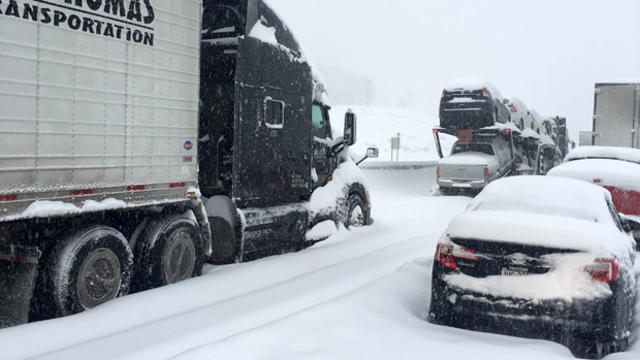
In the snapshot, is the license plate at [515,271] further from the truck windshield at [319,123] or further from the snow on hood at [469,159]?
the snow on hood at [469,159]

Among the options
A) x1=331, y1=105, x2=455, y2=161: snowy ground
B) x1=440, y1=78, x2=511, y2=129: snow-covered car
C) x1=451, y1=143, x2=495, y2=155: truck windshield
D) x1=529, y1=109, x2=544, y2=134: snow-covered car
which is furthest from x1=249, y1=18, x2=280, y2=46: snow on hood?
x1=331, y1=105, x2=455, y2=161: snowy ground

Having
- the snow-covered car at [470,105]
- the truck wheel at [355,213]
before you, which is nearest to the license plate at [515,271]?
the truck wheel at [355,213]

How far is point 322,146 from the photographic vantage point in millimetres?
10109

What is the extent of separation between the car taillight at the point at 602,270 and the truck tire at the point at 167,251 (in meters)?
4.43

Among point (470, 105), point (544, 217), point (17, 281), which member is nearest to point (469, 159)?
point (470, 105)

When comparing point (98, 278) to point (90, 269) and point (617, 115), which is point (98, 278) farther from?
point (617, 115)

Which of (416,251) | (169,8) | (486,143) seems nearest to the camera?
(169,8)

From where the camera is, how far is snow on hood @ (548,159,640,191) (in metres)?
9.31

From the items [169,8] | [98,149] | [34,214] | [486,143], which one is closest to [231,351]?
[34,214]

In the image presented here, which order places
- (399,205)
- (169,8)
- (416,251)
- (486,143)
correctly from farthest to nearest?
1. (486,143)
2. (399,205)
3. (416,251)
4. (169,8)

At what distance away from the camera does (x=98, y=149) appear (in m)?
5.86

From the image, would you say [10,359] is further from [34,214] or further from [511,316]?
[511,316]

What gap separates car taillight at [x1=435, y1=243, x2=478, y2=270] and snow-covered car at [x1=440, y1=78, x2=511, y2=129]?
41.8ft

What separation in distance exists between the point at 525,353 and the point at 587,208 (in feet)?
5.89
